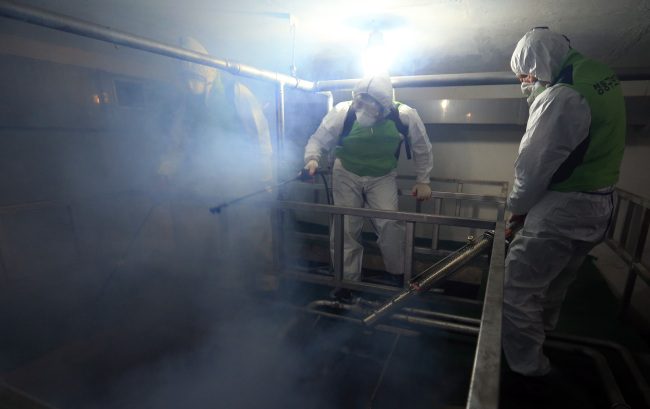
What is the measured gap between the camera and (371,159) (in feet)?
7.77

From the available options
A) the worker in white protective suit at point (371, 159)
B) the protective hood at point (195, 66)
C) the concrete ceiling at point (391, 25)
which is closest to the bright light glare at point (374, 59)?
the concrete ceiling at point (391, 25)

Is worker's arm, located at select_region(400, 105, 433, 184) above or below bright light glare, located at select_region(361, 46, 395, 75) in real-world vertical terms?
below

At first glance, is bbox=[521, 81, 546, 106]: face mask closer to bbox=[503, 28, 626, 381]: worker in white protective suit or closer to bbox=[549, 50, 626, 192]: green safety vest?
bbox=[503, 28, 626, 381]: worker in white protective suit

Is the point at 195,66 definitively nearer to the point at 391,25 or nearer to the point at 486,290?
the point at 391,25

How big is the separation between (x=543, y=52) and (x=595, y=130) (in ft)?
1.28

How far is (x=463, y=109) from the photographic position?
3.24 meters

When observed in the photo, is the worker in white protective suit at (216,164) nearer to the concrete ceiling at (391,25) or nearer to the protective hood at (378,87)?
the concrete ceiling at (391,25)

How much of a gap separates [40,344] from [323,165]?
2.71m

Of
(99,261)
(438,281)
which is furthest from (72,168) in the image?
(438,281)

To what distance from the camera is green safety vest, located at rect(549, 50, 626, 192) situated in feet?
4.07

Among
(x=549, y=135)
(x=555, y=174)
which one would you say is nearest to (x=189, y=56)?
(x=549, y=135)

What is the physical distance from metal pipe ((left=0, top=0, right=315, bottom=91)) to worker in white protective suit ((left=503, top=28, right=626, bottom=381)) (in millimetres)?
1441

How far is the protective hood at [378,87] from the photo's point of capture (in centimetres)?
210

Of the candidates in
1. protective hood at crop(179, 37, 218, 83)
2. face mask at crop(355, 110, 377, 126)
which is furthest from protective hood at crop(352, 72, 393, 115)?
protective hood at crop(179, 37, 218, 83)
